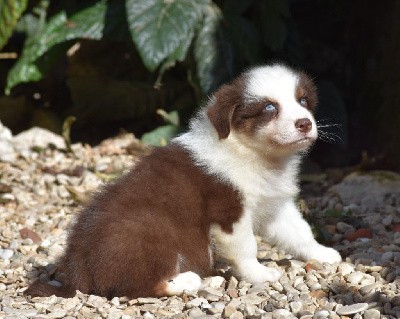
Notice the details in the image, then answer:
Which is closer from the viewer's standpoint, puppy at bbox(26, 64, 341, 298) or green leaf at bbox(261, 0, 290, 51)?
puppy at bbox(26, 64, 341, 298)

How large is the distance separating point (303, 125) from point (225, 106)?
1.34 feet

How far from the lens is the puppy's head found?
13.5ft

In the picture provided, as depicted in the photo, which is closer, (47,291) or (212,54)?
(47,291)

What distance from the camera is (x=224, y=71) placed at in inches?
250

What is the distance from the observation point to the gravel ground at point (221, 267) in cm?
379

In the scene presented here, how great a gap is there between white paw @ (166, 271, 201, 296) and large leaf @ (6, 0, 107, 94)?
295cm

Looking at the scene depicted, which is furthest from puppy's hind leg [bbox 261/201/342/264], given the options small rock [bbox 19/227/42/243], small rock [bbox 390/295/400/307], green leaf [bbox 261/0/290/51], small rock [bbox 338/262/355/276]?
green leaf [bbox 261/0/290/51]

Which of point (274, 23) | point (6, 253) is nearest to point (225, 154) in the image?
point (6, 253)

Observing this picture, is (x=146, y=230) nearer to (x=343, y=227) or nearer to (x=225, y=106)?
(x=225, y=106)

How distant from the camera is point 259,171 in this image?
4.23 metres

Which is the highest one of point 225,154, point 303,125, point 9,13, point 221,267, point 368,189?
point 9,13

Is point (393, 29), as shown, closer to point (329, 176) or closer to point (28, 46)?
point (329, 176)

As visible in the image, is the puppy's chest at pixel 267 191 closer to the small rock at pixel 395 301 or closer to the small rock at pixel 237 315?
the small rock at pixel 237 315

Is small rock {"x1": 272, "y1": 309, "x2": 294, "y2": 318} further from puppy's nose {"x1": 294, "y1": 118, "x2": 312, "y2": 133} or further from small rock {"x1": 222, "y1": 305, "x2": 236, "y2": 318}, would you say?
puppy's nose {"x1": 294, "y1": 118, "x2": 312, "y2": 133}
